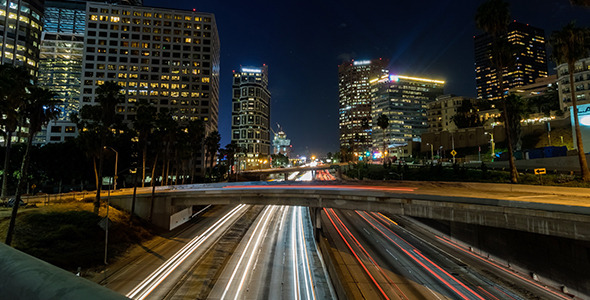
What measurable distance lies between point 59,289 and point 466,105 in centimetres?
13340

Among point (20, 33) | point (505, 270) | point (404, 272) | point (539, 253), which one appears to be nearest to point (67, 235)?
point (404, 272)

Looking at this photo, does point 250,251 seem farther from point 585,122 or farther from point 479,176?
point 585,122

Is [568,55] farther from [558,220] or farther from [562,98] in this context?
[562,98]

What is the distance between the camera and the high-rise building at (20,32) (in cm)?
9694

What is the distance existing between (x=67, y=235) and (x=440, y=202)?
41.1 m

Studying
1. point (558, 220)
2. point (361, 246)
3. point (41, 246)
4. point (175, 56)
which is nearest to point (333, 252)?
point (361, 246)

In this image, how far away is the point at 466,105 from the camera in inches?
4348

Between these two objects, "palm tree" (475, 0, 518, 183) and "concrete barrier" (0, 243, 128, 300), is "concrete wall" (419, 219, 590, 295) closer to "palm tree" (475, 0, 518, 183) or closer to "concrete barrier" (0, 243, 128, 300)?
"palm tree" (475, 0, 518, 183)

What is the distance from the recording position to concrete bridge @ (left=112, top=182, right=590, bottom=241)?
19.1 metres

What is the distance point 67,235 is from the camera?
3006cm

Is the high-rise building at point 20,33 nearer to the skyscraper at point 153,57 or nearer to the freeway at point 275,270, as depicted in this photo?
the skyscraper at point 153,57

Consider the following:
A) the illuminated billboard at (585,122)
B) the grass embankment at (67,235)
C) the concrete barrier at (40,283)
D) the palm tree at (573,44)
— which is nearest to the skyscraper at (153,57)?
the grass embankment at (67,235)

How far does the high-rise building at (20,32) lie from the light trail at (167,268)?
111 metres

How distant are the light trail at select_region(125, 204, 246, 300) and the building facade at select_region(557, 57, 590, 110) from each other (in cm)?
11287
